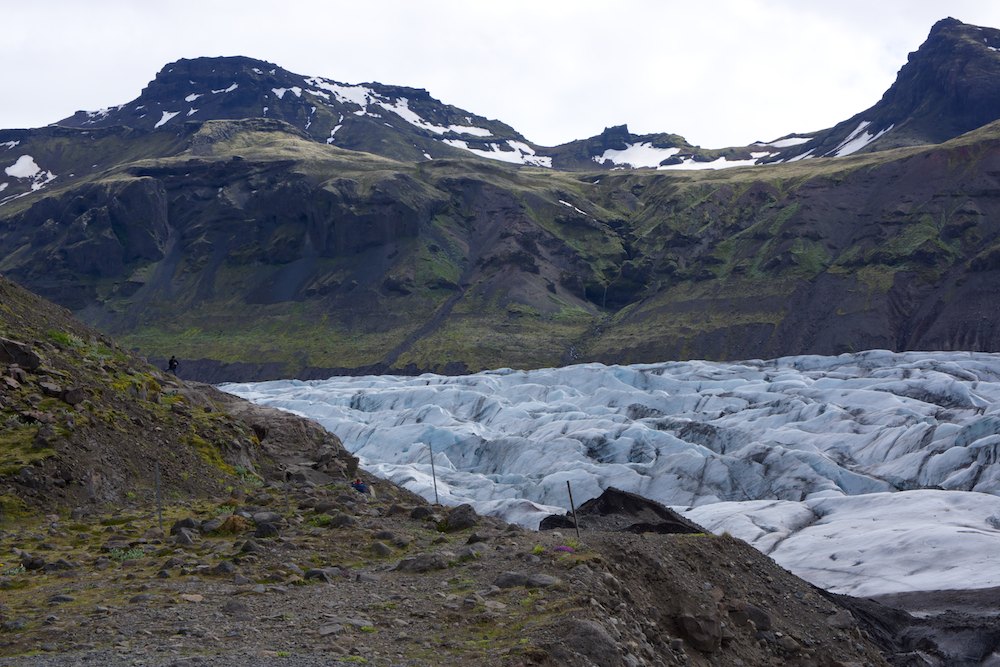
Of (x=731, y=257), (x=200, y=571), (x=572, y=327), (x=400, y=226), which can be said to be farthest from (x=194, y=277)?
(x=200, y=571)

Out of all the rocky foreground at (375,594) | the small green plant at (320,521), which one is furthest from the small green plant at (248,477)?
the small green plant at (320,521)

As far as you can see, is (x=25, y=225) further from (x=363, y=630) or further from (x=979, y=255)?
(x=363, y=630)

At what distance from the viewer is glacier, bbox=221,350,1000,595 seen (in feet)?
129

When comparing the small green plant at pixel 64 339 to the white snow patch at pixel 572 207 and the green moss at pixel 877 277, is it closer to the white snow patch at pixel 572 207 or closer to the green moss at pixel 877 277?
the green moss at pixel 877 277

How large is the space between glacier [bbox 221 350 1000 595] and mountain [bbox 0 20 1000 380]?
108 feet

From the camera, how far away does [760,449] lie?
190ft

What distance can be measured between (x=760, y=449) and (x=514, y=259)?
10509cm

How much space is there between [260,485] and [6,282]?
9.68 metres

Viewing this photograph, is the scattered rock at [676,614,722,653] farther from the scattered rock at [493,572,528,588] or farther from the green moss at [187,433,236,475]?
the green moss at [187,433,236,475]

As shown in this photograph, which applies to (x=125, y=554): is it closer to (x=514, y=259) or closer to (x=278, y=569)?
(x=278, y=569)

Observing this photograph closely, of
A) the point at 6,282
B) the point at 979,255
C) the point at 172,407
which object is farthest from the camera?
the point at 979,255

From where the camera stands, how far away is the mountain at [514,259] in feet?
415

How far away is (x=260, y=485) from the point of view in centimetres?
2217

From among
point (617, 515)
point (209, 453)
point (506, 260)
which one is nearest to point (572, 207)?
point (506, 260)
